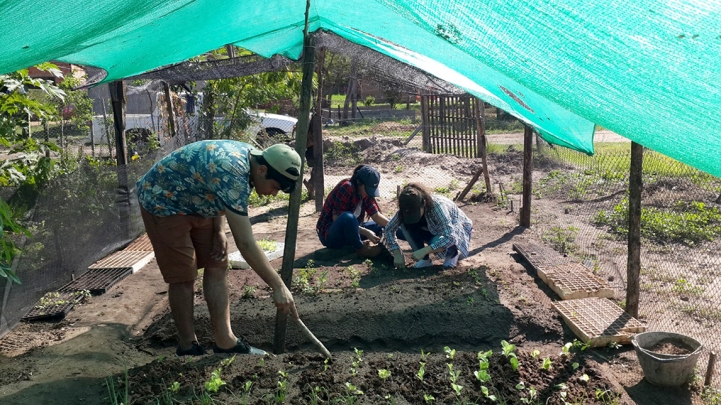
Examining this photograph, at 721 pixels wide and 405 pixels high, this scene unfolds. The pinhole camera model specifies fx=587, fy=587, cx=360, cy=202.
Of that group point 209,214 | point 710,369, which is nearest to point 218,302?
point 209,214

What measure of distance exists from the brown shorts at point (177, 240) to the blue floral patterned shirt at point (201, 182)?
2.5 inches

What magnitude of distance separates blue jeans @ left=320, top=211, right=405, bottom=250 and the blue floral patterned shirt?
101 inches

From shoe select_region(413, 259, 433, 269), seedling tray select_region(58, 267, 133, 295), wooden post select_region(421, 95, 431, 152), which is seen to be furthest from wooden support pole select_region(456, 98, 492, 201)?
seedling tray select_region(58, 267, 133, 295)

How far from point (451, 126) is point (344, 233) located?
7.91 metres

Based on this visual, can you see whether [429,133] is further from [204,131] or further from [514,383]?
[514,383]

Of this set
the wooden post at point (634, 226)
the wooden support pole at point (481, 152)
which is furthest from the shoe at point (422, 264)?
the wooden support pole at point (481, 152)

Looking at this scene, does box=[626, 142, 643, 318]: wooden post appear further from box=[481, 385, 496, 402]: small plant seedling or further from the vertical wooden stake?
the vertical wooden stake

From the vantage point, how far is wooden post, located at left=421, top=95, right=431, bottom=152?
14.1 m

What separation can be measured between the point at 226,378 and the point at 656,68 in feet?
8.79

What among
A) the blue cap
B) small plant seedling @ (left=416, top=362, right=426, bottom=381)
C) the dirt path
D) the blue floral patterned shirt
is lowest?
the dirt path

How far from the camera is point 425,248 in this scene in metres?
5.61

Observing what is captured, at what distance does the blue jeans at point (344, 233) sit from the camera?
6.16 meters

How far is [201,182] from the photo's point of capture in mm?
3480

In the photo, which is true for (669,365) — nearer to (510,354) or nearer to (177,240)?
(510,354)
